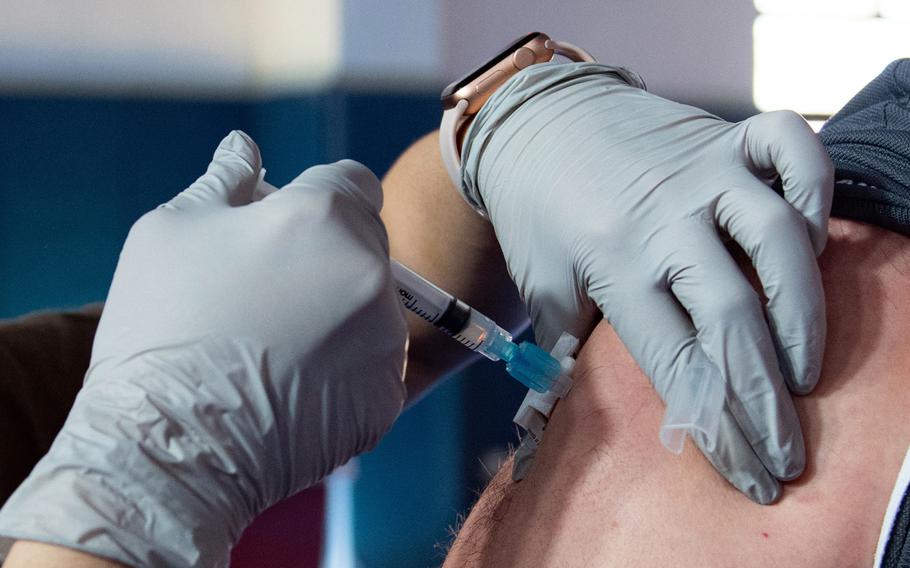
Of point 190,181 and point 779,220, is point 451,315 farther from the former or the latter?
point 190,181

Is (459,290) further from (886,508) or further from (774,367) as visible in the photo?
(886,508)

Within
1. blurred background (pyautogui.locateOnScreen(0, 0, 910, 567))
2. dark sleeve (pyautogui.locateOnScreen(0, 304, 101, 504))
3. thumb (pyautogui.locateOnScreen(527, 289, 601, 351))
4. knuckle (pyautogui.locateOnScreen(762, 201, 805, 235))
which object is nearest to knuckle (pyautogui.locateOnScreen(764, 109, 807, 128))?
knuckle (pyautogui.locateOnScreen(762, 201, 805, 235))

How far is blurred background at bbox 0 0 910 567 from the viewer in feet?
6.45

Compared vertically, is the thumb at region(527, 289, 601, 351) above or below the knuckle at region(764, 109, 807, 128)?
below

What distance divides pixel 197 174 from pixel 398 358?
5.21 ft

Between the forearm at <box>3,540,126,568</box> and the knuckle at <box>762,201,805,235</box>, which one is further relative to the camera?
the knuckle at <box>762,201,805,235</box>

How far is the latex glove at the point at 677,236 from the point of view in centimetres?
76

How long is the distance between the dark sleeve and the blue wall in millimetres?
654

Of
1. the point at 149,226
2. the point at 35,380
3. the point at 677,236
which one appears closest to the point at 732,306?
the point at 677,236

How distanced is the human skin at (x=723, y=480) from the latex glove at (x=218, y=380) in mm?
210

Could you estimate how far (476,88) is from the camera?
3.79 feet

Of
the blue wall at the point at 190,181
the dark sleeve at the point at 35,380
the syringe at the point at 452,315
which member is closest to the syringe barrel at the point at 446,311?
the syringe at the point at 452,315

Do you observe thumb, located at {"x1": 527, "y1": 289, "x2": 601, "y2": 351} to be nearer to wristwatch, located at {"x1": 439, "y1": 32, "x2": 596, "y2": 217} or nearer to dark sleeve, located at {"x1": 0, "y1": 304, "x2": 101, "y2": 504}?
wristwatch, located at {"x1": 439, "y1": 32, "x2": 596, "y2": 217}

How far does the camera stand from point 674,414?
29.0 inches
